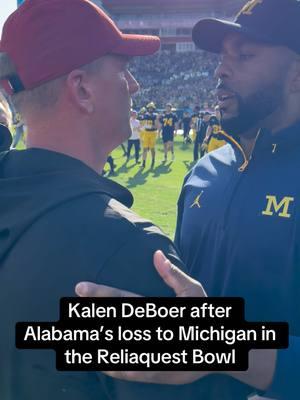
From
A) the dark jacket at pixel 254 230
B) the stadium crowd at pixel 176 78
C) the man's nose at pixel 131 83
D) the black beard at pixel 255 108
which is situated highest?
the stadium crowd at pixel 176 78

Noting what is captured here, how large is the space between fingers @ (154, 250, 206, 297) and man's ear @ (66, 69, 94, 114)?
56cm

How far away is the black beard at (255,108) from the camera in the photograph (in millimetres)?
2432

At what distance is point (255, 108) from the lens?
2.43 m

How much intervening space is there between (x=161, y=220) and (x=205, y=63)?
4427 cm

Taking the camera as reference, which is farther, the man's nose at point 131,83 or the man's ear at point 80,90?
the man's nose at point 131,83

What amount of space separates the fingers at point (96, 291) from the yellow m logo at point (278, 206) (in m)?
1.14

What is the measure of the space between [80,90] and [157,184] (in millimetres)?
11130

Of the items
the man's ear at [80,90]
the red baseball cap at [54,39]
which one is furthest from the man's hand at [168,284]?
the red baseball cap at [54,39]

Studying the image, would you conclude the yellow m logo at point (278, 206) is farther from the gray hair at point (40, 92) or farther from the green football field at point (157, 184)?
the green football field at point (157, 184)

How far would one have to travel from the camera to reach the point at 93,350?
4.12 ft

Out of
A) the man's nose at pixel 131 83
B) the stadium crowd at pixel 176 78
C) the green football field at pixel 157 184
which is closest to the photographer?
the man's nose at pixel 131 83

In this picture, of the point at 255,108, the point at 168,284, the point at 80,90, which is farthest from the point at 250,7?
the point at 168,284

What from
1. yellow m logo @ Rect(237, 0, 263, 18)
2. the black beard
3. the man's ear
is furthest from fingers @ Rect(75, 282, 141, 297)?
yellow m logo @ Rect(237, 0, 263, 18)

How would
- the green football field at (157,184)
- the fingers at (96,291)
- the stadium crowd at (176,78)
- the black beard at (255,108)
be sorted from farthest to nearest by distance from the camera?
the stadium crowd at (176,78) < the green football field at (157,184) < the black beard at (255,108) < the fingers at (96,291)
